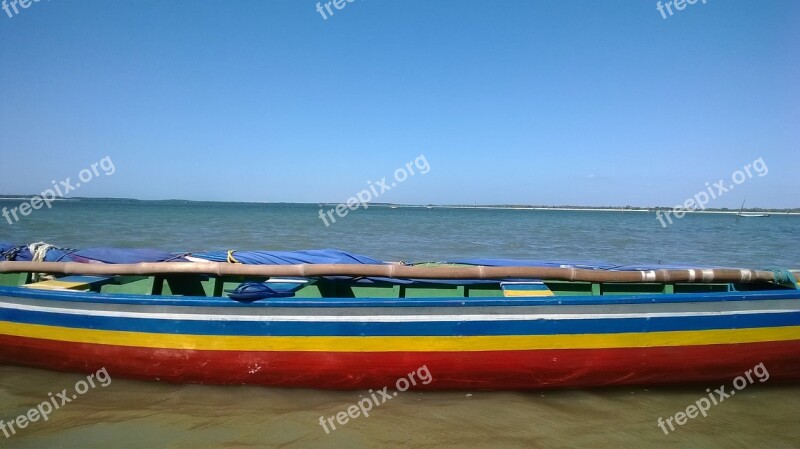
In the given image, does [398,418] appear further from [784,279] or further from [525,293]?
[784,279]

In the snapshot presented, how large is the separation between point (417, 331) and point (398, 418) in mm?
779

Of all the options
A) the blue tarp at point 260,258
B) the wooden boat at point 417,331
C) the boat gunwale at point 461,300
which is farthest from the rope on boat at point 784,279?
the blue tarp at point 260,258

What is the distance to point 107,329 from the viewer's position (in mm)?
4414

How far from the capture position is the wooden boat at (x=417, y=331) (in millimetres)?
4090

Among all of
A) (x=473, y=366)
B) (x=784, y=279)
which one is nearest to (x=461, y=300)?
(x=473, y=366)

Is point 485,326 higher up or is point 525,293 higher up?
point 525,293

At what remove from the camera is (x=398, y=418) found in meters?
4.02

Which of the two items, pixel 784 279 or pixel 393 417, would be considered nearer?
pixel 393 417

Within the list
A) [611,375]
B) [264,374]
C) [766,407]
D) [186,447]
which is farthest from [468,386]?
[766,407]

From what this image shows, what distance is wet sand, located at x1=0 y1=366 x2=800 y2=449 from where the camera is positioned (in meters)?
3.67

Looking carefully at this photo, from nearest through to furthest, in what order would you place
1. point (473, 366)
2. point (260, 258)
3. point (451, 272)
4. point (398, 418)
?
point (398, 418)
point (473, 366)
point (451, 272)
point (260, 258)

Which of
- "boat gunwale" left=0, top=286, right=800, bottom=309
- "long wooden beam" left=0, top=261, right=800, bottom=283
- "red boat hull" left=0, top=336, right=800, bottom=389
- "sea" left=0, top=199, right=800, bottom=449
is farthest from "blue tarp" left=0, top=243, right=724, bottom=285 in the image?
"sea" left=0, top=199, right=800, bottom=449

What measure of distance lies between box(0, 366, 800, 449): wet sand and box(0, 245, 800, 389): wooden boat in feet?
0.54

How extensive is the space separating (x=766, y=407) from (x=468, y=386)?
9.10 ft
